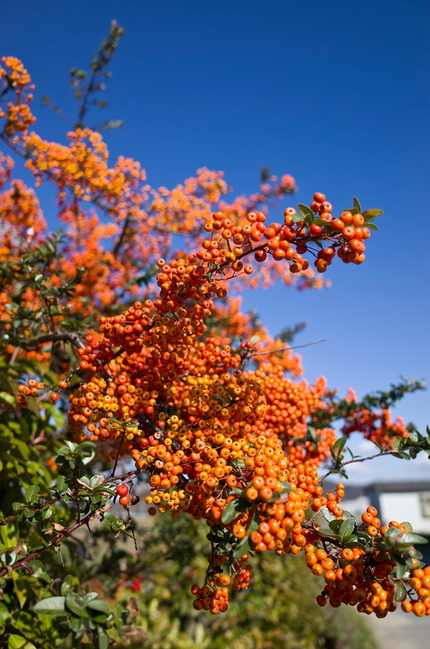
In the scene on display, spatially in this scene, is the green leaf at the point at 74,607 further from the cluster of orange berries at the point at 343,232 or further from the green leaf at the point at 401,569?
the cluster of orange berries at the point at 343,232

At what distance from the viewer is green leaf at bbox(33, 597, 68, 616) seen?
157 centimetres

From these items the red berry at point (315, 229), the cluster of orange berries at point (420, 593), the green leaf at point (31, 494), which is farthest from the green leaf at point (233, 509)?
the red berry at point (315, 229)

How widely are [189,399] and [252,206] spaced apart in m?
6.90

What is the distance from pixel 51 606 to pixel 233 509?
887mm

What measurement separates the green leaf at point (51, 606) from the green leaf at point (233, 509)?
822mm

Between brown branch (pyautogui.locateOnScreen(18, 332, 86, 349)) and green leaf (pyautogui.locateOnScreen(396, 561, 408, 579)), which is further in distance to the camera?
brown branch (pyautogui.locateOnScreen(18, 332, 86, 349))

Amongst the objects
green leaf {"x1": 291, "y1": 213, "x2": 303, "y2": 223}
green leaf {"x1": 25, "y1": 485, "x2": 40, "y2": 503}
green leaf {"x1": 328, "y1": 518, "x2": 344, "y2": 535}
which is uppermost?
green leaf {"x1": 291, "y1": 213, "x2": 303, "y2": 223}

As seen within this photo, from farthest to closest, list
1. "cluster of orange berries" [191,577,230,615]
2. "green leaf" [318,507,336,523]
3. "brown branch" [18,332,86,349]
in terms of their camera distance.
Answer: "brown branch" [18,332,86,349], "cluster of orange berries" [191,577,230,615], "green leaf" [318,507,336,523]

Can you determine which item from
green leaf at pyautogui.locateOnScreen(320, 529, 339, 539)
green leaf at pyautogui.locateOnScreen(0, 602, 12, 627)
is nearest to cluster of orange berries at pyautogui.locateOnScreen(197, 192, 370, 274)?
green leaf at pyautogui.locateOnScreen(320, 529, 339, 539)

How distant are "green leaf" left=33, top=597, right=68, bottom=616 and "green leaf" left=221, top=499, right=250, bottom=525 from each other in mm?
822

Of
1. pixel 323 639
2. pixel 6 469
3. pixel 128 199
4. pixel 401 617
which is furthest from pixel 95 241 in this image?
pixel 401 617

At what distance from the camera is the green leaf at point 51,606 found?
157 centimetres

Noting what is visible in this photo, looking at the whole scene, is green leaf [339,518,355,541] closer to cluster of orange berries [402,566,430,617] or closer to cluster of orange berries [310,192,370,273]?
cluster of orange berries [402,566,430,617]

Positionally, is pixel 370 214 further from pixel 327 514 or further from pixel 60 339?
pixel 60 339
